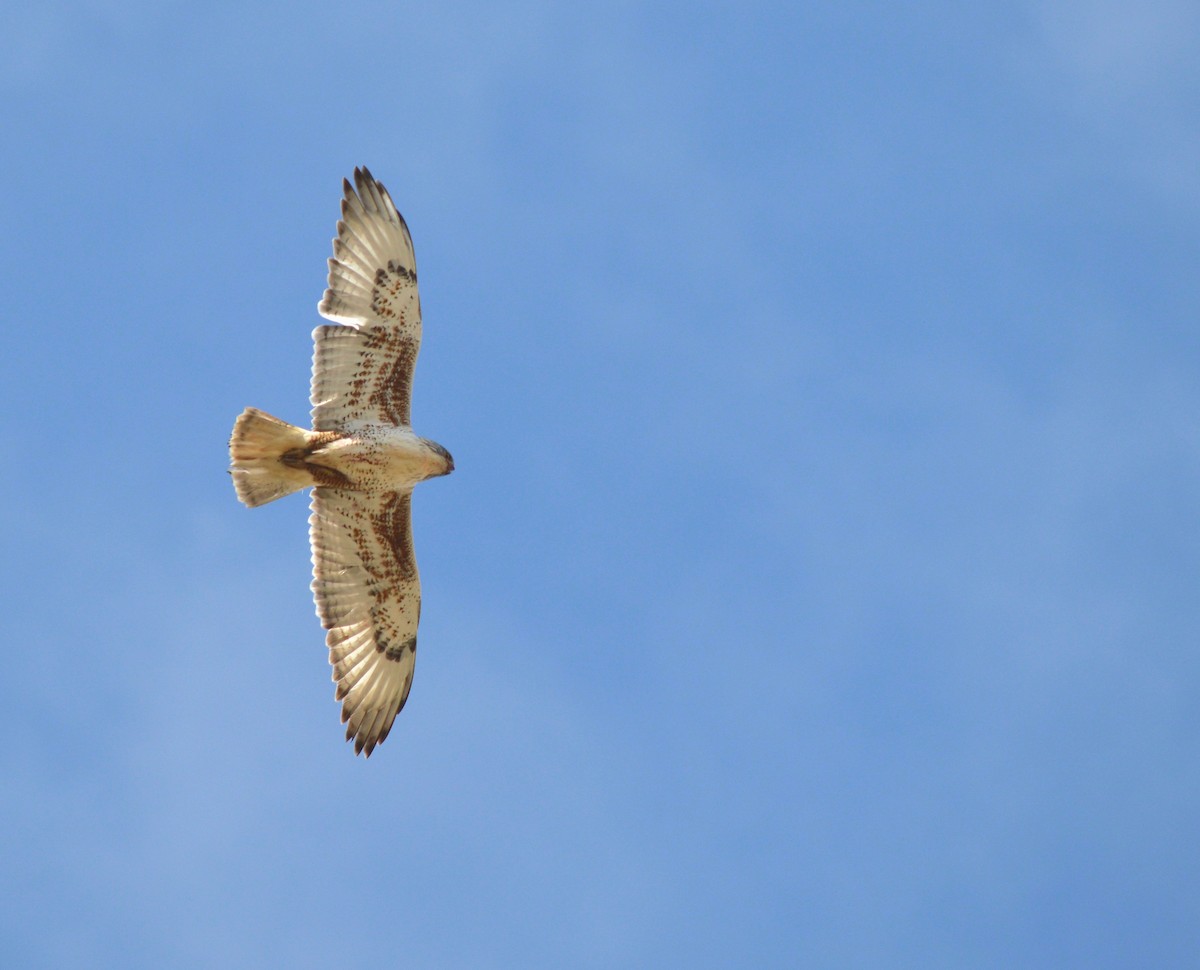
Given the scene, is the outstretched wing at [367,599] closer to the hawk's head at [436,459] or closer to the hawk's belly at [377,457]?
the hawk's belly at [377,457]

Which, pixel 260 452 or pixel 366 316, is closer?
pixel 260 452

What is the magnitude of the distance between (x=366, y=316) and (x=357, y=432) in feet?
2.98

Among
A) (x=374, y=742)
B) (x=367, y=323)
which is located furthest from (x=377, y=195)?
(x=374, y=742)

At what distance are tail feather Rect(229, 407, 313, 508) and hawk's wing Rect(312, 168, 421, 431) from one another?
0.31 m

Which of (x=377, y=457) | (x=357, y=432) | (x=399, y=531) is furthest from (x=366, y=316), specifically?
(x=399, y=531)

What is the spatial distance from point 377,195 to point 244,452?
7.51 ft

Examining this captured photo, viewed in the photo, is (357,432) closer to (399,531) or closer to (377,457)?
(377,457)

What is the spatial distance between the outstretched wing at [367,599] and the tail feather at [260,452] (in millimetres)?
559

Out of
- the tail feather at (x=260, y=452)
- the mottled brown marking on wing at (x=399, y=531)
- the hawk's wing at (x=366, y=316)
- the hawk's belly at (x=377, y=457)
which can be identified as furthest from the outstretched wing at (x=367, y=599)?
the hawk's wing at (x=366, y=316)

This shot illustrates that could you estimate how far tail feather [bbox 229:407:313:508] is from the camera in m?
12.8

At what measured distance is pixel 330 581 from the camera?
13742mm

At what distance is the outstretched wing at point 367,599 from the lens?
13.6 meters

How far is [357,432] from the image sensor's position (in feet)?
43.1

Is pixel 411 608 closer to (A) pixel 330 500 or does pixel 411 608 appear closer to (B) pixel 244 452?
(A) pixel 330 500
